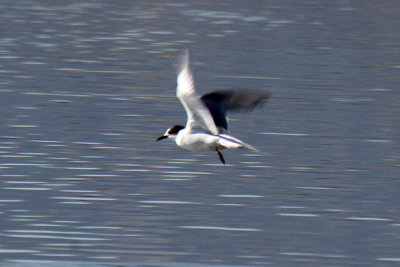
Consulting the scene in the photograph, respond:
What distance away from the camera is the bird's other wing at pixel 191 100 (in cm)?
1152

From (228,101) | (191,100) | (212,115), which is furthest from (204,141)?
(191,100)

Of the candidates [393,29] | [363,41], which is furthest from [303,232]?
[393,29]

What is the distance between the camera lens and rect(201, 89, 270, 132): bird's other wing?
11.9 metres

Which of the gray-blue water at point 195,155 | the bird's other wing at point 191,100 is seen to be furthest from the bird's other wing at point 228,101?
the gray-blue water at point 195,155

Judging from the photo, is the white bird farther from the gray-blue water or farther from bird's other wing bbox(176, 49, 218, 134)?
the gray-blue water

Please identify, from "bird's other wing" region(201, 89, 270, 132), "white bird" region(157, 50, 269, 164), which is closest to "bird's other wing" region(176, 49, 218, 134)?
"white bird" region(157, 50, 269, 164)

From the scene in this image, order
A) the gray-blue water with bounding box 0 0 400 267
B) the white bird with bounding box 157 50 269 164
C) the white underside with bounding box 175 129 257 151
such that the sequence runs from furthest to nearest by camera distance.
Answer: the white underside with bounding box 175 129 257 151
the white bird with bounding box 157 50 269 164
the gray-blue water with bounding box 0 0 400 267

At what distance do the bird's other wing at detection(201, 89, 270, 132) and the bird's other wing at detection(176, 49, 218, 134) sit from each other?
12 centimetres

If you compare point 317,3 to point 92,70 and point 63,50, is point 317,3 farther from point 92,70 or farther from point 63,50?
point 92,70

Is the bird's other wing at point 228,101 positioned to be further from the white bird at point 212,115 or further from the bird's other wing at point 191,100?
the bird's other wing at point 191,100

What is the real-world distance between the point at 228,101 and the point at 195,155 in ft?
12.3

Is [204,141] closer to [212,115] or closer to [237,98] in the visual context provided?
[212,115]

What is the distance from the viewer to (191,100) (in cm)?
1166

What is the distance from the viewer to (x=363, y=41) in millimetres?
29562
